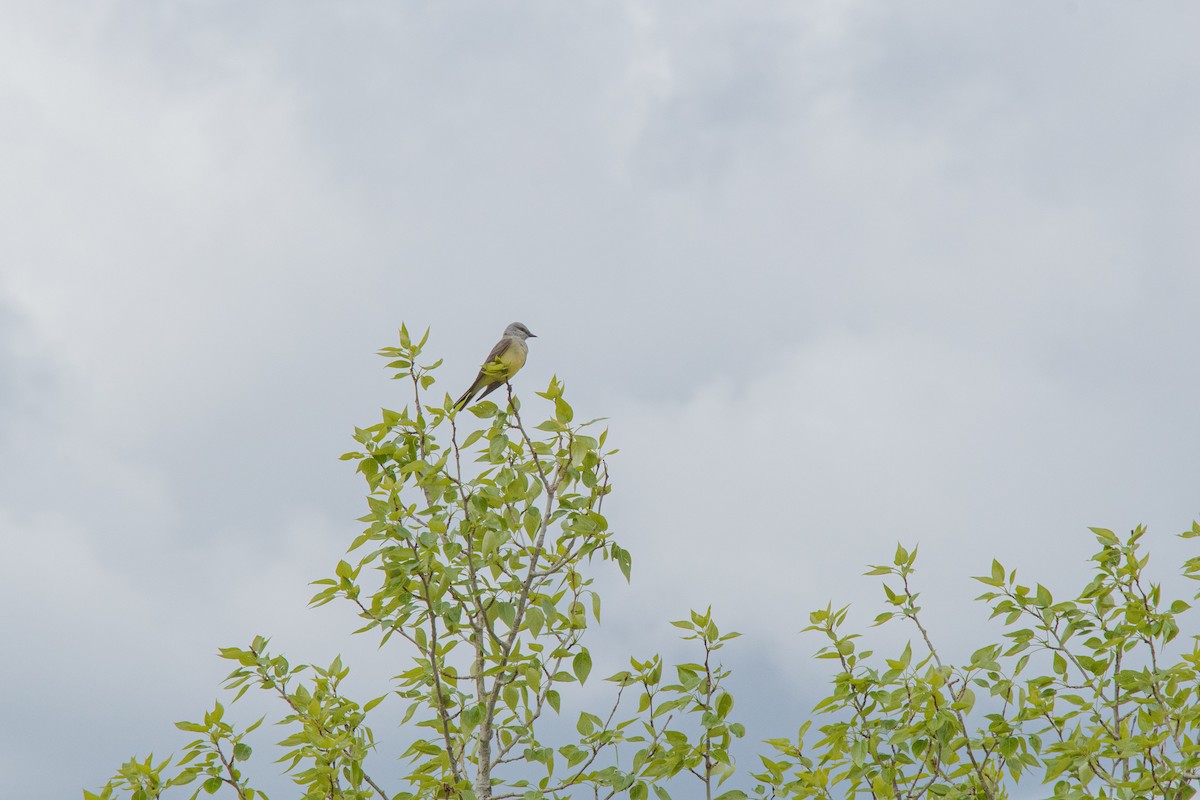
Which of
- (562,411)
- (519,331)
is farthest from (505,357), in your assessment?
(562,411)

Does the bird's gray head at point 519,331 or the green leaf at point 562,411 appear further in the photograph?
the bird's gray head at point 519,331

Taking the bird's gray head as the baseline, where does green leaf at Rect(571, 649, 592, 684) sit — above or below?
below

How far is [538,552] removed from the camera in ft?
26.2

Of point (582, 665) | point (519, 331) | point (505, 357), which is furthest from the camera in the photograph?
point (519, 331)

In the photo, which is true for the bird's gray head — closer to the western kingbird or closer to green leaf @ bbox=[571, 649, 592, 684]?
the western kingbird

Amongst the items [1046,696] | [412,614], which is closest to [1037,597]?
[1046,696]

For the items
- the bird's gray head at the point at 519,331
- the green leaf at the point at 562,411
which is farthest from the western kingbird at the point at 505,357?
the green leaf at the point at 562,411

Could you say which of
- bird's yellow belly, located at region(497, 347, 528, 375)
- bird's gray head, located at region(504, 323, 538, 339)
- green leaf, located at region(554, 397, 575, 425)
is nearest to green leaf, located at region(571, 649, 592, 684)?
green leaf, located at region(554, 397, 575, 425)

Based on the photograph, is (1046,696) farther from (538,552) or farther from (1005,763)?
(538,552)

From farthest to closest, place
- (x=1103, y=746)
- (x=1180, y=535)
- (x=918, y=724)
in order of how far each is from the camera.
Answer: (x=1180, y=535) < (x=1103, y=746) < (x=918, y=724)

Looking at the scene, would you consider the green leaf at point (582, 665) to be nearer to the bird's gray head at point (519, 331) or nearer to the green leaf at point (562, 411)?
the green leaf at point (562, 411)

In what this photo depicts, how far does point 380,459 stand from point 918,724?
4133 millimetres

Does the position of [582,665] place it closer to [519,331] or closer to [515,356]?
[515,356]

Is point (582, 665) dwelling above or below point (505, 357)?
below
